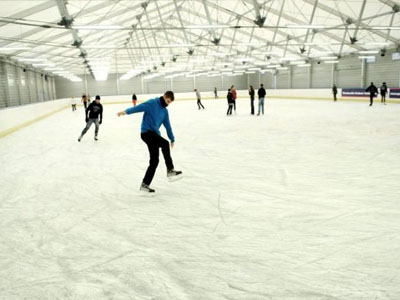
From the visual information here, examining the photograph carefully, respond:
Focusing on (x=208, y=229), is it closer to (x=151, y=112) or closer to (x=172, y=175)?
(x=172, y=175)

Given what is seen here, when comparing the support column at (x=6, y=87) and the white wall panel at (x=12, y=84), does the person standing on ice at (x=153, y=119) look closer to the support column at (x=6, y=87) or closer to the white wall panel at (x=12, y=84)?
the support column at (x=6, y=87)

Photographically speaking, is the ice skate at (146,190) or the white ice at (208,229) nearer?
the white ice at (208,229)

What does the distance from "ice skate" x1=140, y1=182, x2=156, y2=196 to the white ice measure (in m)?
0.19

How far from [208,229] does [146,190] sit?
1679mm

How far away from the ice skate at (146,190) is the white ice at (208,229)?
19 centimetres

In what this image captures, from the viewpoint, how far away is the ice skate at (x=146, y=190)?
4756 mm

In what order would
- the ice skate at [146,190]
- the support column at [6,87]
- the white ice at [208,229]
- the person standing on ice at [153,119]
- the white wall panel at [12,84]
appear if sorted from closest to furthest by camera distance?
1. the white ice at [208,229]
2. the person standing on ice at [153,119]
3. the ice skate at [146,190]
4. the support column at [6,87]
5. the white wall panel at [12,84]

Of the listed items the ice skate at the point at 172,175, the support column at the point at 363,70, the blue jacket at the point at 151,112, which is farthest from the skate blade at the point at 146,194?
the support column at the point at 363,70

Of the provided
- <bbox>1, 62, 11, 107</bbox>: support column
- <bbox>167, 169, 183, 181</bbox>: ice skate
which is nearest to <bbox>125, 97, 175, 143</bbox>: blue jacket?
<bbox>167, 169, 183, 181</bbox>: ice skate

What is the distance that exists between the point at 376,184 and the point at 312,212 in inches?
63.2

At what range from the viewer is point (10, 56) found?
20578 mm

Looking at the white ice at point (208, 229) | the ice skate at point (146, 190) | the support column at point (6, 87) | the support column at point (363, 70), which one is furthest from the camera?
the support column at point (363, 70)

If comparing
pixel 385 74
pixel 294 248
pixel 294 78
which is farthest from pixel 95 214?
pixel 294 78

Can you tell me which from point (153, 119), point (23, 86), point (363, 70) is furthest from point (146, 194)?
point (363, 70)
